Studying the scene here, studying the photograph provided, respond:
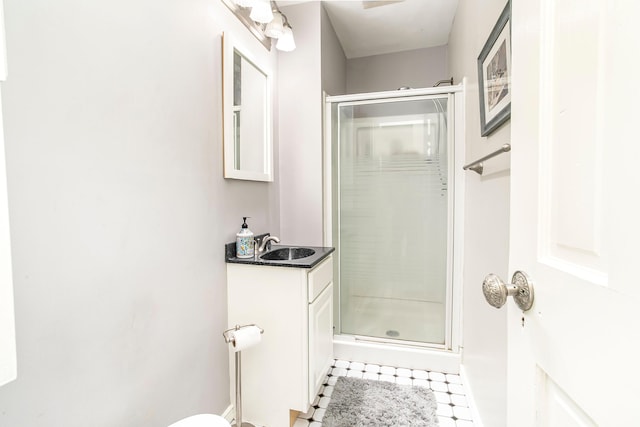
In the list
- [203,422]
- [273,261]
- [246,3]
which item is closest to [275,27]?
[246,3]

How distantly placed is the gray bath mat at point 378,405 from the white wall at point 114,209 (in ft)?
2.17

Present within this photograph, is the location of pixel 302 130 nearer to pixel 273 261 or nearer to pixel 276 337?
pixel 273 261

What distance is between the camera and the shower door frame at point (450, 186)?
201cm

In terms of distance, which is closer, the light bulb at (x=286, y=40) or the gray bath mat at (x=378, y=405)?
the gray bath mat at (x=378, y=405)

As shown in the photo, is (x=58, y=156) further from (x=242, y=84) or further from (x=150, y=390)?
(x=242, y=84)

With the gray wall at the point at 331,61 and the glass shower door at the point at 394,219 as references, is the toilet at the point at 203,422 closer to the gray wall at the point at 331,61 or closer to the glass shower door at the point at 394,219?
the glass shower door at the point at 394,219

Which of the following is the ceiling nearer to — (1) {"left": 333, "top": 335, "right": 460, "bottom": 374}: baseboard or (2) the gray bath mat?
(1) {"left": 333, "top": 335, "right": 460, "bottom": 374}: baseboard

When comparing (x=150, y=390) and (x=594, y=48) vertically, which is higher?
(x=594, y=48)

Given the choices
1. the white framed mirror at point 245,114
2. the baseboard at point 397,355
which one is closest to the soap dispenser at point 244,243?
the white framed mirror at point 245,114

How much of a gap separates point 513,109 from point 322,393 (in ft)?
5.93

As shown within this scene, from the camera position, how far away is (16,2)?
0.71m

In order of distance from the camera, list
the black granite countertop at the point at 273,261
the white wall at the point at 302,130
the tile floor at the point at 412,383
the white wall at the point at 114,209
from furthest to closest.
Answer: the white wall at the point at 302,130 → the tile floor at the point at 412,383 → the black granite countertop at the point at 273,261 → the white wall at the point at 114,209

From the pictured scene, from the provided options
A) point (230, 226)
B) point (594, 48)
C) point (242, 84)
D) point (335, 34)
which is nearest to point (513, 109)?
point (594, 48)

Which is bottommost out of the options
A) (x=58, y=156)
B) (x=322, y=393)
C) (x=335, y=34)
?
(x=322, y=393)
